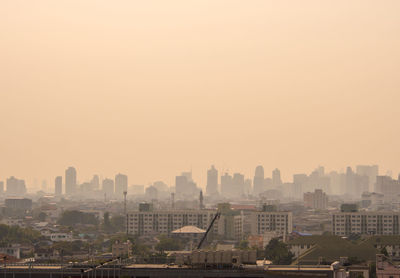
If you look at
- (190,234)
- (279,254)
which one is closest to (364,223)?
(190,234)

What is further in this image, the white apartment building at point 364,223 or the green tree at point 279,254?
the white apartment building at point 364,223

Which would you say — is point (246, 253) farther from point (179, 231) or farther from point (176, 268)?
point (179, 231)

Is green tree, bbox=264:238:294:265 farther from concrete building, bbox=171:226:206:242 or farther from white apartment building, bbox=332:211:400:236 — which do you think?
white apartment building, bbox=332:211:400:236

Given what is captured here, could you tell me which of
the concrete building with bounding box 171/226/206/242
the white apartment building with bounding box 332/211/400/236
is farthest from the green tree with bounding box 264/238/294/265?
the white apartment building with bounding box 332/211/400/236

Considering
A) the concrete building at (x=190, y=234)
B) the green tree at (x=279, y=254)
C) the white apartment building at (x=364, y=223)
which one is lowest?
the green tree at (x=279, y=254)

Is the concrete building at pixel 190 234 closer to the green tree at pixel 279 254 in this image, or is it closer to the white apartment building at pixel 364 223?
the white apartment building at pixel 364 223

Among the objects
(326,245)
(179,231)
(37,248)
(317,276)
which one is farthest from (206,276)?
(179,231)

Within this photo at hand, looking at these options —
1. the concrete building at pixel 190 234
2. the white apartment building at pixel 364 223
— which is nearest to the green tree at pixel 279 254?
the concrete building at pixel 190 234
